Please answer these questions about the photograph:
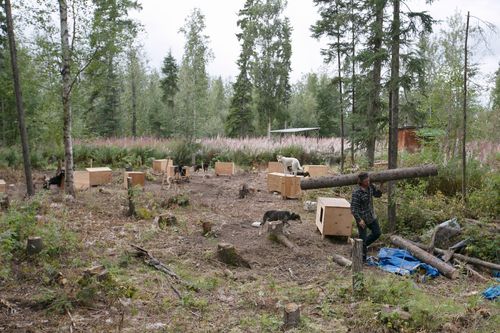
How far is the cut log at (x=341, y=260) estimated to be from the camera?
6.20m

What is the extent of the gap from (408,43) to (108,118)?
101ft

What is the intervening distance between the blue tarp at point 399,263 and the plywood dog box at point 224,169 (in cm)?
1084

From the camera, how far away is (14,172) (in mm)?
14758

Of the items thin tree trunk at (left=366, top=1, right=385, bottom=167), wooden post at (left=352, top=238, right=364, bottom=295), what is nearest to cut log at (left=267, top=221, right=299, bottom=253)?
wooden post at (left=352, top=238, right=364, bottom=295)

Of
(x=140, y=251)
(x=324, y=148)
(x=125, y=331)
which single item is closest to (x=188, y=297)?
(x=125, y=331)

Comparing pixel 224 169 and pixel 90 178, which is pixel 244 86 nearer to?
pixel 224 169

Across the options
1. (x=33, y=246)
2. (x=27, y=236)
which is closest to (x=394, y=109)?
(x=33, y=246)

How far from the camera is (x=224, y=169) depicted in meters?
17.4

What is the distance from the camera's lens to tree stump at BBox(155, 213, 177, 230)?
7947 millimetres

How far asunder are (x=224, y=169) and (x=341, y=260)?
11.4 meters

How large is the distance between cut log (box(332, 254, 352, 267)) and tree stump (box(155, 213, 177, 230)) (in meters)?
3.31

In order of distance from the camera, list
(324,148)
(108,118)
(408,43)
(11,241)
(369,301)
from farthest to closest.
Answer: (108,118) < (324,148) < (408,43) < (11,241) < (369,301)

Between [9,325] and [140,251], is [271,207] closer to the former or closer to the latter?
[140,251]

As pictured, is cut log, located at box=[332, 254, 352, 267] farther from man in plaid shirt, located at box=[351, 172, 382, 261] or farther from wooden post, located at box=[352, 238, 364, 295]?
wooden post, located at box=[352, 238, 364, 295]
